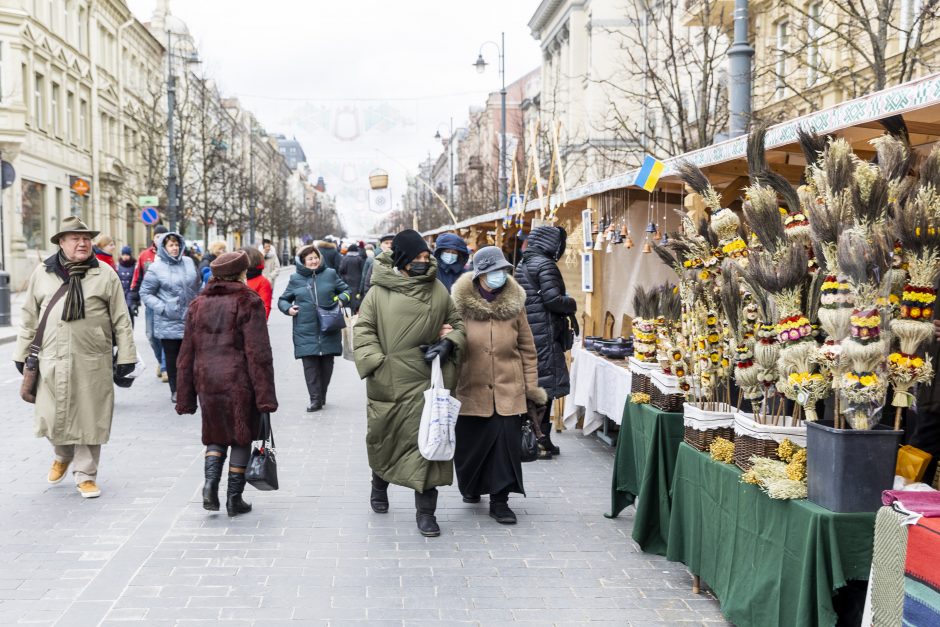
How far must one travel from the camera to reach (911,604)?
121 inches

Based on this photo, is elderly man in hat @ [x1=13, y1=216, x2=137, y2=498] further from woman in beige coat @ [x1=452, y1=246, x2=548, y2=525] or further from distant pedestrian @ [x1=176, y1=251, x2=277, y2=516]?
woman in beige coat @ [x1=452, y1=246, x2=548, y2=525]

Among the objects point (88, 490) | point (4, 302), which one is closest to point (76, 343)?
point (88, 490)

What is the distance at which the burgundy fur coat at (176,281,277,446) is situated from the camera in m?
5.95

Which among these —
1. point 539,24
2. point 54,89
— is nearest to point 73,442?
point 54,89

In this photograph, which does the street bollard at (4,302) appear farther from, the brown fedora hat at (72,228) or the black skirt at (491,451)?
the black skirt at (491,451)

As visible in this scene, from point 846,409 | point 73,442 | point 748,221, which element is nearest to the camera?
point 846,409

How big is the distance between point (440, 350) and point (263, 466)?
1.40 m

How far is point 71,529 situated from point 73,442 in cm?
78

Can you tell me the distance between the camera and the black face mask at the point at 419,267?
19.0 ft

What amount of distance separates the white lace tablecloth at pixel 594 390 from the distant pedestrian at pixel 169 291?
4.17 metres

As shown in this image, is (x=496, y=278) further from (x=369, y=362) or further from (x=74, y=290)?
(x=74, y=290)

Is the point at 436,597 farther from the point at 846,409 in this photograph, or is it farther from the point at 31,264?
the point at 31,264

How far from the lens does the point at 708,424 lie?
15.2 feet

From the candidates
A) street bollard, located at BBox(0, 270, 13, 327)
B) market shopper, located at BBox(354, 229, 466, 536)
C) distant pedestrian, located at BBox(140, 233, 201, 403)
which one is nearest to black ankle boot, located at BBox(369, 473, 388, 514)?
market shopper, located at BBox(354, 229, 466, 536)
